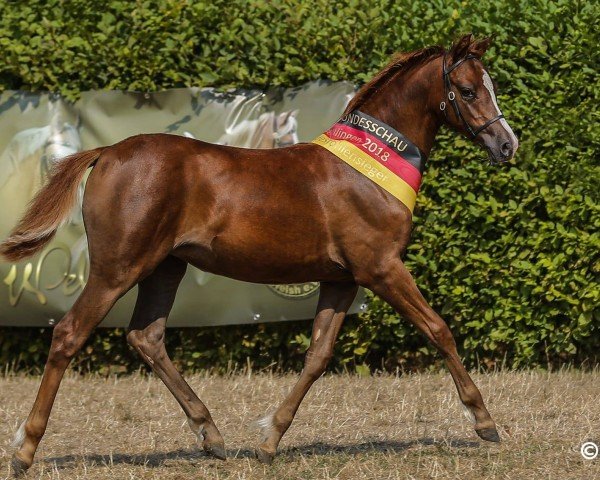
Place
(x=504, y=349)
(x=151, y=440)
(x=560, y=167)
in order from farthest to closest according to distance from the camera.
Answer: (x=504, y=349), (x=560, y=167), (x=151, y=440)

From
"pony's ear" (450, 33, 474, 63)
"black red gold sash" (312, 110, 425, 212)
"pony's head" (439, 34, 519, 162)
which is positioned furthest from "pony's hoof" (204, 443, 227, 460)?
"pony's ear" (450, 33, 474, 63)

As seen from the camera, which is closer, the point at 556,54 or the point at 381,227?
the point at 381,227

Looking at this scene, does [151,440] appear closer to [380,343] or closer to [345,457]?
[345,457]

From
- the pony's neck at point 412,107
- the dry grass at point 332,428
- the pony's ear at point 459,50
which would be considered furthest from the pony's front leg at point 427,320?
the pony's ear at point 459,50

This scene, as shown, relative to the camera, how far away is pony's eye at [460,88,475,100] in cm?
571

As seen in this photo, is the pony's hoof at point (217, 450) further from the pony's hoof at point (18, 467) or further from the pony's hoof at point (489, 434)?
the pony's hoof at point (489, 434)

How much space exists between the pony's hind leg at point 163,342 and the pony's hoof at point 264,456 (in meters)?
0.20

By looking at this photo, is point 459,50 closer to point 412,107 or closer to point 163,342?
point 412,107

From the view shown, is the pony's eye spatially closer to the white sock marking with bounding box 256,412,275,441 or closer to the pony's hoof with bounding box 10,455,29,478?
the white sock marking with bounding box 256,412,275,441

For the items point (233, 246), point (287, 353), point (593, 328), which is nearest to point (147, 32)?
point (287, 353)

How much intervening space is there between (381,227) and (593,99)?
2.92 m

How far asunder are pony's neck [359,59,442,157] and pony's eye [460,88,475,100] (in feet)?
0.51

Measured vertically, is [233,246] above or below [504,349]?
above

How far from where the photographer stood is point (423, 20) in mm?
8023
